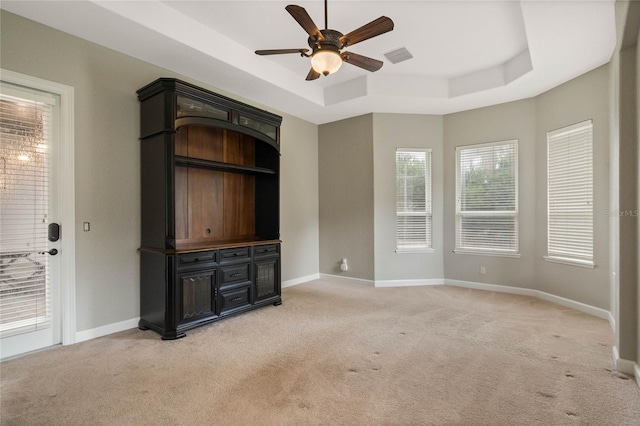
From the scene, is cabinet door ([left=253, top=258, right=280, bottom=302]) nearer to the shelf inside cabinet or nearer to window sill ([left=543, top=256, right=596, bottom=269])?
the shelf inside cabinet

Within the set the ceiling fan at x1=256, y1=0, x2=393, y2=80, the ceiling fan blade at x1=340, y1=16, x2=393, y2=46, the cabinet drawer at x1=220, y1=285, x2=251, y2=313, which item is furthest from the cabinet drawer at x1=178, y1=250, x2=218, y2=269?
the ceiling fan blade at x1=340, y1=16, x2=393, y2=46

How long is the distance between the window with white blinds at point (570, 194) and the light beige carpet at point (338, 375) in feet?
3.13

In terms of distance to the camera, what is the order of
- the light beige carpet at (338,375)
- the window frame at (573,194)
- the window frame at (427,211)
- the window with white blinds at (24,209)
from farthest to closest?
the window frame at (427,211)
the window frame at (573,194)
the window with white blinds at (24,209)
the light beige carpet at (338,375)

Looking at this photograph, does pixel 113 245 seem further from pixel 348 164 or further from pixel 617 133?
pixel 617 133

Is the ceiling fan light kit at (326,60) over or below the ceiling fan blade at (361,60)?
below

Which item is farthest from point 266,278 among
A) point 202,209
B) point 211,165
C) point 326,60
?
point 326,60

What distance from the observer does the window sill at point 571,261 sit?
13.3 ft

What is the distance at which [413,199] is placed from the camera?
5711 mm

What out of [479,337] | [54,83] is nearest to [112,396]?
[54,83]

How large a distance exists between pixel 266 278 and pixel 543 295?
13.2 ft

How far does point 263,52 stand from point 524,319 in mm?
4092

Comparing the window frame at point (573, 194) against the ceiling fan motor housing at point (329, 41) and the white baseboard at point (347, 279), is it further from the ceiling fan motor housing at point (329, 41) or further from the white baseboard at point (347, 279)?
the ceiling fan motor housing at point (329, 41)

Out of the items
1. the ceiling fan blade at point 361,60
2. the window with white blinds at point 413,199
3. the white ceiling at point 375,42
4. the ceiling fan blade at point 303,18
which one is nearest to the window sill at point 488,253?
the window with white blinds at point 413,199

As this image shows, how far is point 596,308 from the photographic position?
3.97 metres
